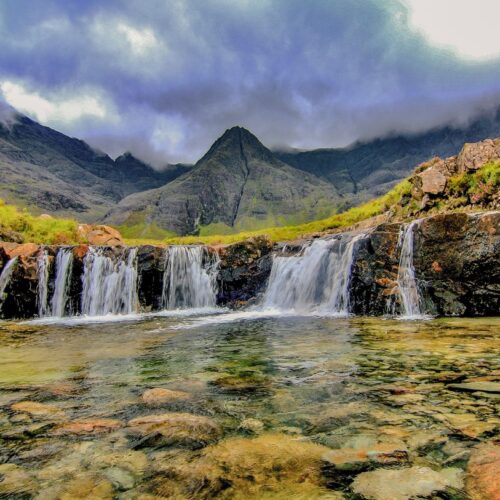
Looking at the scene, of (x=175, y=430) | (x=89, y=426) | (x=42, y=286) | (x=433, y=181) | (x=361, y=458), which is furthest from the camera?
(x=433, y=181)

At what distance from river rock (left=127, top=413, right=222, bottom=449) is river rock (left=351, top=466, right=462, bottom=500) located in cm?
152

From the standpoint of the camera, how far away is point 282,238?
49938mm

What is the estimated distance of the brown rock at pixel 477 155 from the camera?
2608 cm

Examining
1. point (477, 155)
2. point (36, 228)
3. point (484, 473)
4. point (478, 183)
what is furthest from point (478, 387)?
point (36, 228)

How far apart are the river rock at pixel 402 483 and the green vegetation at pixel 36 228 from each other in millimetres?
33667

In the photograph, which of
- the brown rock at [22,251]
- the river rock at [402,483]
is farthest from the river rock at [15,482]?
the brown rock at [22,251]

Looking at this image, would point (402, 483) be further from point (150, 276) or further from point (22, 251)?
point (22, 251)

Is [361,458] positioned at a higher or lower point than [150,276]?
lower

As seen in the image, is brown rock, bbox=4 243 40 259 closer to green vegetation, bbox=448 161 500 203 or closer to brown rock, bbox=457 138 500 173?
green vegetation, bbox=448 161 500 203

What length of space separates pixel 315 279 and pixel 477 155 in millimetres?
15612

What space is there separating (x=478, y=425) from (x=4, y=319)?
81.5 ft

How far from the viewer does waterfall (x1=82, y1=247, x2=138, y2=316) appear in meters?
23.8

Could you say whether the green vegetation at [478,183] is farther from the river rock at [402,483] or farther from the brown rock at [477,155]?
the river rock at [402,483]

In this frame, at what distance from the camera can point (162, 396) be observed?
5254 millimetres
